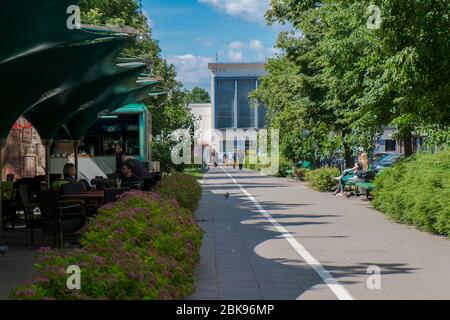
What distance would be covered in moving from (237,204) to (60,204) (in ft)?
34.0

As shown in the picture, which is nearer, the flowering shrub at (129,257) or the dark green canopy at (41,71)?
the flowering shrub at (129,257)

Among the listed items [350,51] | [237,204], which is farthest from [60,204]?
[237,204]

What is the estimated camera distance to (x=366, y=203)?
21.8 metres

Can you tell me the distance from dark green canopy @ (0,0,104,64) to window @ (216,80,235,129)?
105 metres

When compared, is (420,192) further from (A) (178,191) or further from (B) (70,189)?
(B) (70,189)

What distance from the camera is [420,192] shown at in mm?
13773

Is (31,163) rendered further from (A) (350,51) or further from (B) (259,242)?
(B) (259,242)

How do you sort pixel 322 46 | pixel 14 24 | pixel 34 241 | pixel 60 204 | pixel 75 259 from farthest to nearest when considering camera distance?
pixel 322 46
pixel 34 241
pixel 60 204
pixel 14 24
pixel 75 259

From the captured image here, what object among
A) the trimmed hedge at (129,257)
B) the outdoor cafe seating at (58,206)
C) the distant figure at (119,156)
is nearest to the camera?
the trimmed hedge at (129,257)

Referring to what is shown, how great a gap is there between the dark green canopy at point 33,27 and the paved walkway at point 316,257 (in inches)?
155

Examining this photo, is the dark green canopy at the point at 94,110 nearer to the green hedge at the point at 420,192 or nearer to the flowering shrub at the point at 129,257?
the green hedge at the point at 420,192

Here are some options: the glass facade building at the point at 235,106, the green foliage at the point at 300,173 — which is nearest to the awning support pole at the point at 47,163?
the green foliage at the point at 300,173

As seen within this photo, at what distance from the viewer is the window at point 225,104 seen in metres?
115

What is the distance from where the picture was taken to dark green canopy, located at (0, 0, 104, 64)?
28.5 ft
